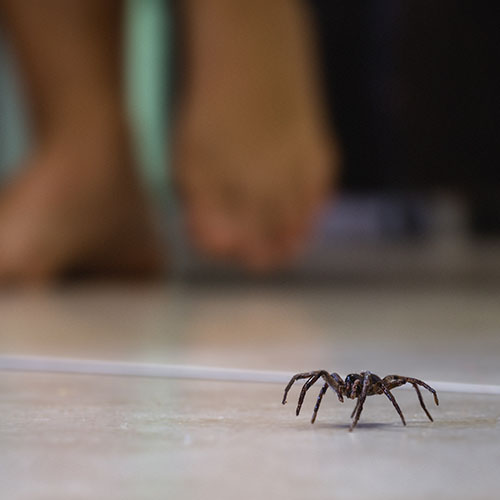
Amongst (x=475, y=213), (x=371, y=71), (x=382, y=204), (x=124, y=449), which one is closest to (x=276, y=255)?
(x=371, y=71)

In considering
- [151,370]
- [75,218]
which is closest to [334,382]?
[151,370]

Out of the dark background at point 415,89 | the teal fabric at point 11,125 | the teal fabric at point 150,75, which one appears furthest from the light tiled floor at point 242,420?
the teal fabric at point 150,75

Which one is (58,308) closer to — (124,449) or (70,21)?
(70,21)

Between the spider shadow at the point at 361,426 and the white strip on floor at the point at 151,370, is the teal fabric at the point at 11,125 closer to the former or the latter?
the white strip on floor at the point at 151,370

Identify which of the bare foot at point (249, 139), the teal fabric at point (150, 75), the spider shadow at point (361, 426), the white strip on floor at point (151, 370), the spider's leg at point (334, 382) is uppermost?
the teal fabric at point (150, 75)

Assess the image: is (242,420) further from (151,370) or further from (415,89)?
(415,89)

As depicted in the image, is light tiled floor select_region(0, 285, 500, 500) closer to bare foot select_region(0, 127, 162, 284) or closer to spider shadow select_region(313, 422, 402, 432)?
spider shadow select_region(313, 422, 402, 432)
